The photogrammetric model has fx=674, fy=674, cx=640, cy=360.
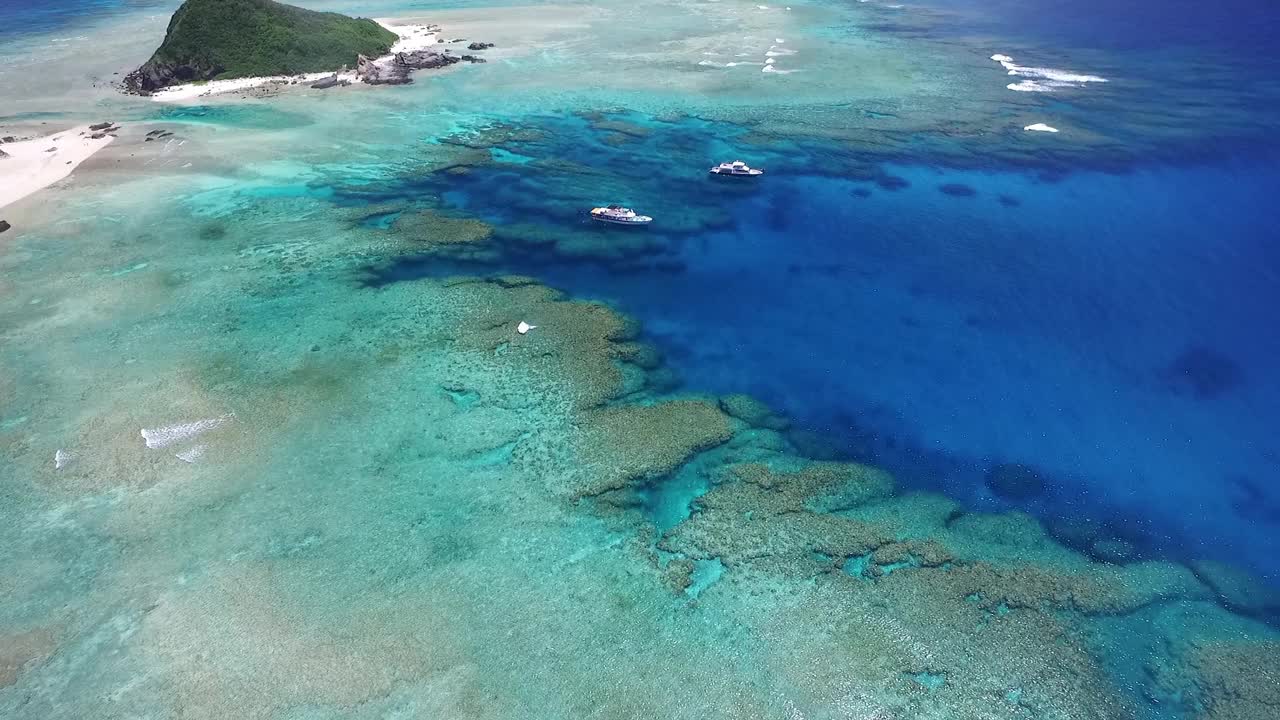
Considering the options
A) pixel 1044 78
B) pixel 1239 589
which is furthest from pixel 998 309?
pixel 1044 78

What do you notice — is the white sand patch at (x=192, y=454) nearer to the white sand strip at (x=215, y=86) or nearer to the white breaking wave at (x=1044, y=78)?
the white sand strip at (x=215, y=86)

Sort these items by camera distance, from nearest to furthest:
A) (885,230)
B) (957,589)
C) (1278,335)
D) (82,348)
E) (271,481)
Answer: (957,589) < (271,481) < (82,348) < (1278,335) < (885,230)

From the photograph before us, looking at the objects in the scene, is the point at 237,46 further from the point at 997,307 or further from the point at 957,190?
the point at 997,307

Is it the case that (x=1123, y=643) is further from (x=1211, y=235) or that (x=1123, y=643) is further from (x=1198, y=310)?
(x=1211, y=235)

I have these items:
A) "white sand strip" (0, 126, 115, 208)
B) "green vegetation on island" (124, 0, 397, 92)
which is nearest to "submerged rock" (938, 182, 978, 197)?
"green vegetation on island" (124, 0, 397, 92)

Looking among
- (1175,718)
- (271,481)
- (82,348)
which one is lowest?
(1175,718)

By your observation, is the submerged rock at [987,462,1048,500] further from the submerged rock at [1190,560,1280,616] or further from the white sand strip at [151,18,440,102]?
the white sand strip at [151,18,440,102]

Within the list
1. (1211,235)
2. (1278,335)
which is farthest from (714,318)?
(1211,235)
